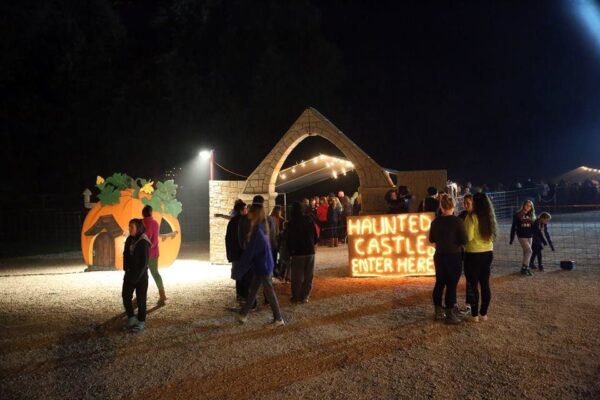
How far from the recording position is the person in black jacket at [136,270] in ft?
23.2

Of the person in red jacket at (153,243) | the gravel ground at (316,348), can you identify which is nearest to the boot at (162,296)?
the person in red jacket at (153,243)

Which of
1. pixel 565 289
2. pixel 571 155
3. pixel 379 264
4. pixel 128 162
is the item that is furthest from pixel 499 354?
pixel 571 155

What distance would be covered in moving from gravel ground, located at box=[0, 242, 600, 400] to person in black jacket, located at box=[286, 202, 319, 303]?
0.94 feet

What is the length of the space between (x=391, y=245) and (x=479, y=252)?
4.14 metres

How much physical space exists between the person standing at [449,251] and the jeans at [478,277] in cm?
23

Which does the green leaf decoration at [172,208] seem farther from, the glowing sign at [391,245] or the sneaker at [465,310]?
the sneaker at [465,310]

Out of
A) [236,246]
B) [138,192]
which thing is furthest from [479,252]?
[138,192]

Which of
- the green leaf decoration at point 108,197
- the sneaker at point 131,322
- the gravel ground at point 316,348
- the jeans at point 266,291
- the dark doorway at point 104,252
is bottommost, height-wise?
the gravel ground at point 316,348

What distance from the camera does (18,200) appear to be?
23609 millimetres

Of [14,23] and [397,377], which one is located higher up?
[14,23]

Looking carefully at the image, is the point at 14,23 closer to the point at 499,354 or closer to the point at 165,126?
the point at 165,126

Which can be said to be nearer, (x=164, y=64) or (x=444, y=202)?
(x=444, y=202)

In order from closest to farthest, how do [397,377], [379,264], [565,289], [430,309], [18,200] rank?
[397,377] → [430,309] → [565,289] → [379,264] → [18,200]

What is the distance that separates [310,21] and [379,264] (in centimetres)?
Result: 2087
